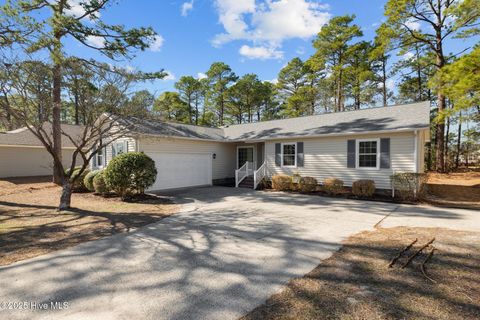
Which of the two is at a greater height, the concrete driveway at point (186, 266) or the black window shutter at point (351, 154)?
the black window shutter at point (351, 154)

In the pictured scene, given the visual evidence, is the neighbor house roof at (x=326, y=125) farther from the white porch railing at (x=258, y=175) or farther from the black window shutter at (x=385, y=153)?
the white porch railing at (x=258, y=175)

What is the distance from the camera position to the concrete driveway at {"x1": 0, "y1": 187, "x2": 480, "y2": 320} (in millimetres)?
2986

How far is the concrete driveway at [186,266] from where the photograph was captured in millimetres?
2986

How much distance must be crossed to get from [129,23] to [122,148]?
596 centimetres

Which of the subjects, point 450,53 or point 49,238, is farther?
point 450,53

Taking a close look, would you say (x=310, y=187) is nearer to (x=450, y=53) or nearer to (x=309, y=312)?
(x=309, y=312)

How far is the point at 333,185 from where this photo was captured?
Answer: 1179 centimetres

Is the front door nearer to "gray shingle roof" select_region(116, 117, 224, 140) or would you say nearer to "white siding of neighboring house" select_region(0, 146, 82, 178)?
"gray shingle roof" select_region(116, 117, 224, 140)

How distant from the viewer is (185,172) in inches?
564

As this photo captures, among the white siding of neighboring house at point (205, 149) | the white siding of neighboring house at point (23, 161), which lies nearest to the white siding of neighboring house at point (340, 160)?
the white siding of neighboring house at point (205, 149)

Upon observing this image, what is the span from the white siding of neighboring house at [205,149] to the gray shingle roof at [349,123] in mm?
1134

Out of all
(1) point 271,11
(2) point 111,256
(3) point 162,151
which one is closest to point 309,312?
(2) point 111,256

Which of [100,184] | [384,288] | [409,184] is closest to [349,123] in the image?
[409,184]

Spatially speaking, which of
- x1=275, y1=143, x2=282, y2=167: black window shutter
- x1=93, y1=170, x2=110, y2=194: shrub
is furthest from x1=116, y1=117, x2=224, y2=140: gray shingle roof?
x1=275, y1=143, x2=282, y2=167: black window shutter
